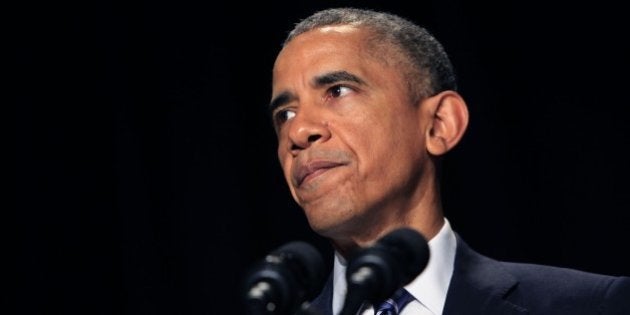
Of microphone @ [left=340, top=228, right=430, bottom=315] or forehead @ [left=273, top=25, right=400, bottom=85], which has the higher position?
forehead @ [left=273, top=25, right=400, bottom=85]

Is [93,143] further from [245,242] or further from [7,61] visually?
[245,242]

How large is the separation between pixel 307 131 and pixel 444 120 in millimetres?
403

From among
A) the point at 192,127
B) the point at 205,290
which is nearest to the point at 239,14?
the point at 192,127

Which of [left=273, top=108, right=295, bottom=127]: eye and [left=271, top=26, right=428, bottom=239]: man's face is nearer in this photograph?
[left=271, top=26, right=428, bottom=239]: man's face

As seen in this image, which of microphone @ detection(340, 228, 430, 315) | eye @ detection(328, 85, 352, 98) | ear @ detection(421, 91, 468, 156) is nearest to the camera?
microphone @ detection(340, 228, 430, 315)

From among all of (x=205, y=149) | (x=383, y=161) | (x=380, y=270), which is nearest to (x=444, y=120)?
(x=383, y=161)

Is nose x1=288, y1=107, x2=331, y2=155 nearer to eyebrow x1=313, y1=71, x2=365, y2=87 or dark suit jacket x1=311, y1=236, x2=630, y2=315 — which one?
eyebrow x1=313, y1=71, x2=365, y2=87

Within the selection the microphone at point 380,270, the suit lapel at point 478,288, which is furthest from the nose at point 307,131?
the microphone at point 380,270

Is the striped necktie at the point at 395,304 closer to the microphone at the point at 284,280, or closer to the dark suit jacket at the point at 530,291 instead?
the dark suit jacket at the point at 530,291

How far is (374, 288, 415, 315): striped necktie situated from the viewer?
190 cm

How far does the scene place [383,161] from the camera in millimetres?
1977

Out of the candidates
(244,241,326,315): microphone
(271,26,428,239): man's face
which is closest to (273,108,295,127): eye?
(271,26,428,239): man's face

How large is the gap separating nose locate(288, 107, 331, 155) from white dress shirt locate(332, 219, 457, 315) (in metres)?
0.30

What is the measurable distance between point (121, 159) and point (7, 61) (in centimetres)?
47
